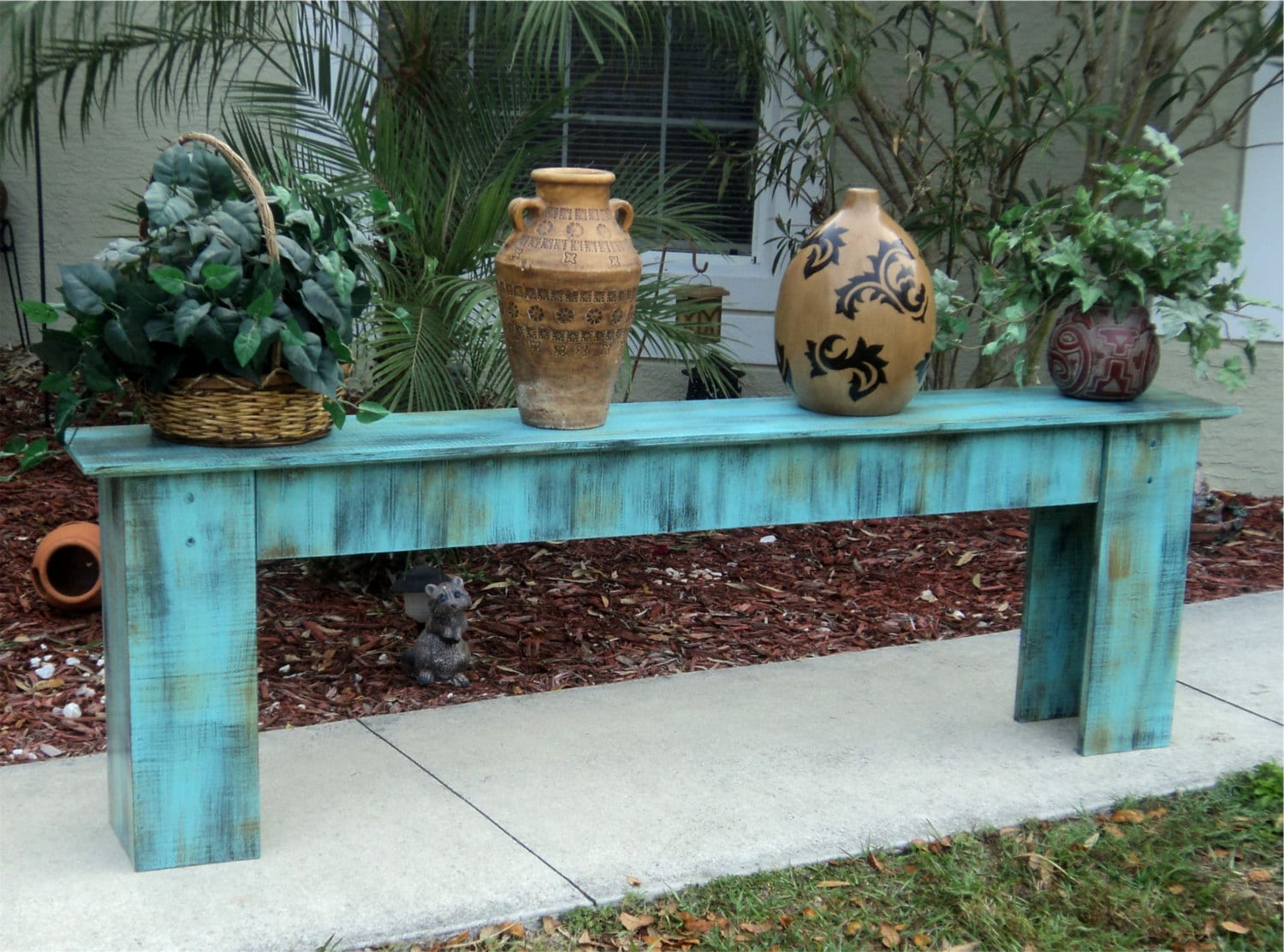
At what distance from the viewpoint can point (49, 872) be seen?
274cm

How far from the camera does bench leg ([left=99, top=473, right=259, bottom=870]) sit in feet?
8.50

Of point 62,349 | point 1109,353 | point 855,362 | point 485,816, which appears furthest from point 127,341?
point 1109,353

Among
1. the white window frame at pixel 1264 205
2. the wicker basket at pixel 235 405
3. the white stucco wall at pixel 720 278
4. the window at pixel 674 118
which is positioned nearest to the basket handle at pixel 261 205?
the wicker basket at pixel 235 405

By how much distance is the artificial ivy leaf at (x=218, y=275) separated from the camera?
8.14ft

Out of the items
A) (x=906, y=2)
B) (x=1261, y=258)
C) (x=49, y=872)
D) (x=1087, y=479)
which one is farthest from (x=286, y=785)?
(x=1261, y=258)

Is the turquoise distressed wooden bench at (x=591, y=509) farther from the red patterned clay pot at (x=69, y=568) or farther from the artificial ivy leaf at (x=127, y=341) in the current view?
the red patterned clay pot at (x=69, y=568)

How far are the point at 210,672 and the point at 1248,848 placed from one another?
2244mm

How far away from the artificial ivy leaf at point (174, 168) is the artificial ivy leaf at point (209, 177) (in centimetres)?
1

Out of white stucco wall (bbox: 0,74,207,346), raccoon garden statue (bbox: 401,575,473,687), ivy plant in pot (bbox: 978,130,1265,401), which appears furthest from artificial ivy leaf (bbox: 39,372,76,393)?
white stucco wall (bbox: 0,74,207,346)

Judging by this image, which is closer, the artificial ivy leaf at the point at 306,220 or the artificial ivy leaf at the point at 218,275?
the artificial ivy leaf at the point at 218,275

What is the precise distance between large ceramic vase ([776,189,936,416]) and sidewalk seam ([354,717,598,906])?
1.17m

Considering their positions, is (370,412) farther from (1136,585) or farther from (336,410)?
(1136,585)

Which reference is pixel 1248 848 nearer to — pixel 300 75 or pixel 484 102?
pixel 484 102

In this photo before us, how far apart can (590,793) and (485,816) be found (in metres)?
0.26
